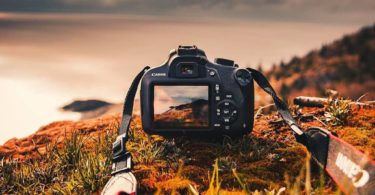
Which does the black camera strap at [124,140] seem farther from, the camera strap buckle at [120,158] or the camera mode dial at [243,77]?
the camera mode dial at [243,77]

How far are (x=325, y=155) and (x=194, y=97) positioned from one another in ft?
4.88

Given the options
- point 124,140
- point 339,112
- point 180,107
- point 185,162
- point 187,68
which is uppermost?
point 187,68

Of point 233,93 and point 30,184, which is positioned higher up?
point 233,93

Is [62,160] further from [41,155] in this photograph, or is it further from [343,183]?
[343,183]

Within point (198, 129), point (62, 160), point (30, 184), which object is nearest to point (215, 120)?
point (198, 129)

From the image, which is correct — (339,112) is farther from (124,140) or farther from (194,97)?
(124,140)

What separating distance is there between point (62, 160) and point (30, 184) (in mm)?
386

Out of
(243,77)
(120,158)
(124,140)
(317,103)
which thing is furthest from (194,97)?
(317,103)

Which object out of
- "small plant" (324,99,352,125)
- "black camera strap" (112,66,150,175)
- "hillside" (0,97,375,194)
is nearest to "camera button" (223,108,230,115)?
"hillside" (0,97,375,194)

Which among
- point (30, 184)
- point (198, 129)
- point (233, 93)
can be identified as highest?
point (233, 93)

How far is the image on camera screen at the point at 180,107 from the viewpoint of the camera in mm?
5383

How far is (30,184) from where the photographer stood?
5047 millimetres

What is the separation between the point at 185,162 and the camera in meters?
5.03

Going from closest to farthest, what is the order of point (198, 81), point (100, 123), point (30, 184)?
point (30, 184) → point (198, 81) → point (100, 123)
